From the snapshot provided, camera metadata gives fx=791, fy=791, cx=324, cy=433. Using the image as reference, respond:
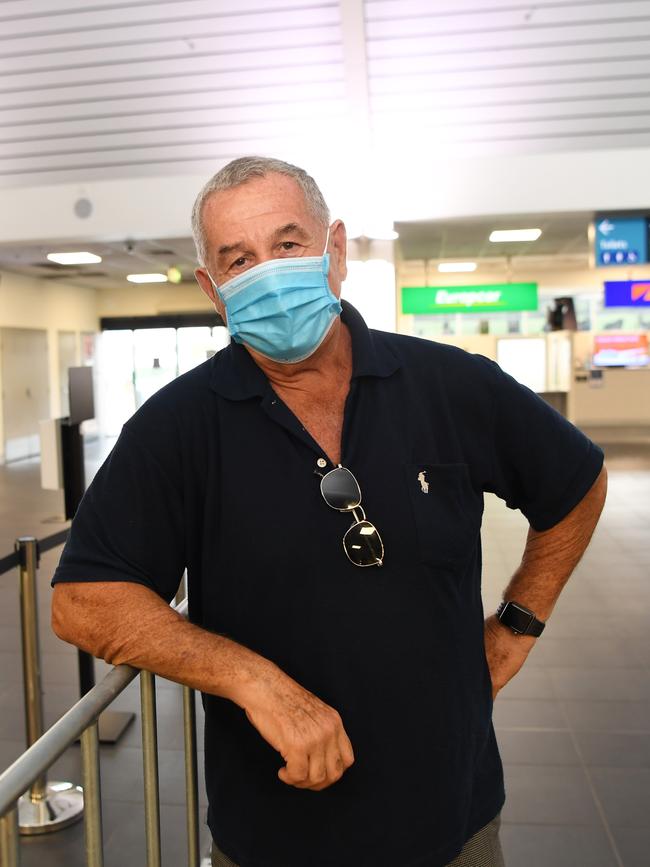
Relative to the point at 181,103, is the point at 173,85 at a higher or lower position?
higher

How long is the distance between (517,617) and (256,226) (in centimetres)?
88

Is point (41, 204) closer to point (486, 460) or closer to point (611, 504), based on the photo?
point (611, 504)

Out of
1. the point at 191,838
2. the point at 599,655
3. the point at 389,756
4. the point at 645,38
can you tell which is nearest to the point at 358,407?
the point at 389,756

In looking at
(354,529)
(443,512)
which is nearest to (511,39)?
(443,512)

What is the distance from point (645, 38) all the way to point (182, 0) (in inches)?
152

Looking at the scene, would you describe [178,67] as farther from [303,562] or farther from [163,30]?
[303,562]

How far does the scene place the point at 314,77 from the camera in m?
6.97

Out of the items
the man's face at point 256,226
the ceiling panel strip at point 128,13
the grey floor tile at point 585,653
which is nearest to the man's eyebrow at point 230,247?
the man's face at point 256,226

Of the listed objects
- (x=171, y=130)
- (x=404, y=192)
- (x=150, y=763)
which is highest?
(x=171, y=130)

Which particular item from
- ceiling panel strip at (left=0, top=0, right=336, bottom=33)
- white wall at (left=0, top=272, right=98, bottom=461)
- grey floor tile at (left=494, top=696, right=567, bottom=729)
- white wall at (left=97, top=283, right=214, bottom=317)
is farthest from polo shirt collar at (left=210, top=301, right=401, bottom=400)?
white wall at (left=97, top=283, right=214, bottom=317)

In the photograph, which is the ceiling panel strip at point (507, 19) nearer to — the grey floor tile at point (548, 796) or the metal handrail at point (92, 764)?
the grey floor tile at point (548, 796)

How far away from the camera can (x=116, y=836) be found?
2682mm

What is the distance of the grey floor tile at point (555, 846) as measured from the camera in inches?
A: 100

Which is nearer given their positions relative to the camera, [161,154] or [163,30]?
[163,30]
